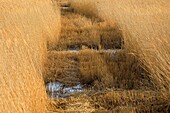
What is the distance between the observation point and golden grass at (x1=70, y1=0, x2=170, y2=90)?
4378mm

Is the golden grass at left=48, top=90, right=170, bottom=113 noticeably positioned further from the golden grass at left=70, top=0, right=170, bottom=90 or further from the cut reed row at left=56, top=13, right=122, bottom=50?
the cut reed row at left=56, top=13, right=122, bottom=50

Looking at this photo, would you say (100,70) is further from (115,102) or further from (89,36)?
(89,36)

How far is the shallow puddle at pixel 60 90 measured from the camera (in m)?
4.95

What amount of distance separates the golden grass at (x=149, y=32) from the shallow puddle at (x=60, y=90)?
909 mm

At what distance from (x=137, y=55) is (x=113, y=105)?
3.99 ft

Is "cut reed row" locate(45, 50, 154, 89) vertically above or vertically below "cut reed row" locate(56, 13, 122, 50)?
above

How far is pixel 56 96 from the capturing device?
4930 millimetres

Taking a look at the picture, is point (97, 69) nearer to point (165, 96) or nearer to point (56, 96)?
point (56, 96)

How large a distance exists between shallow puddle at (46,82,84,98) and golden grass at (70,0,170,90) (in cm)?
91

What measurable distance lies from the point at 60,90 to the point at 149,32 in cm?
135

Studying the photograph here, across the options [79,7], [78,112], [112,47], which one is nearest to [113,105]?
[78,112]

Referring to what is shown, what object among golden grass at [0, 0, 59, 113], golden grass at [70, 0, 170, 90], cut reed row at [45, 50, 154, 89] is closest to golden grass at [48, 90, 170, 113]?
golden grass at [70, 0, 170, 90]

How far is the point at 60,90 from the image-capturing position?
5152 mm

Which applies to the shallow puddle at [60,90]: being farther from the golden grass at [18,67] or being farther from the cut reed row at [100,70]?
the golden grass at [18,67]
